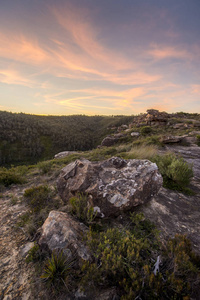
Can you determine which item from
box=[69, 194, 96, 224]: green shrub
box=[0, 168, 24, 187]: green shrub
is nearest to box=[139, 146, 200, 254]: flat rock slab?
box=[69, 194, 96, 224]: green shrub

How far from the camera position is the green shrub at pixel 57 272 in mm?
1845

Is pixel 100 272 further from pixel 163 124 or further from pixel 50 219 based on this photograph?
pixel 163 124

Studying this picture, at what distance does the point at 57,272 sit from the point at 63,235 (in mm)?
532

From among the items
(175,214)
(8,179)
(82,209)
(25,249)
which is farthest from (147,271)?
(8,179)

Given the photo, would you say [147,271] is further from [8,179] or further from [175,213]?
[8,179]

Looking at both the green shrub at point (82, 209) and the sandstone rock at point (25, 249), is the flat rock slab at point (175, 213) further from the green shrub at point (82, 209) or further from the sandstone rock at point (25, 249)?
the sandstone rock at point (25, 249)

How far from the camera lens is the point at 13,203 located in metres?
4.16

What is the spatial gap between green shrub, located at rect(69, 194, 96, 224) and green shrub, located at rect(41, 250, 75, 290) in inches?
37.7

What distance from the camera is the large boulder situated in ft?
10.1

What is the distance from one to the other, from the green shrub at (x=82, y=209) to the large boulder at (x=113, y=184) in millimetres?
131

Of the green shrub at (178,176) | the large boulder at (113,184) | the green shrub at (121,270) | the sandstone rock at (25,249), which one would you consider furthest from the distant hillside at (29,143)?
the green shrub at (121,270)

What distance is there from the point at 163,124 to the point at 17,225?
26.2 m

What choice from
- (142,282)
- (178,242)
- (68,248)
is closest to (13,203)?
(68,248)

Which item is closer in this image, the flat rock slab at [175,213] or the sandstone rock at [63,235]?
the sandstone rock at [63,235]
